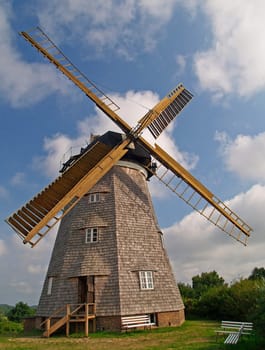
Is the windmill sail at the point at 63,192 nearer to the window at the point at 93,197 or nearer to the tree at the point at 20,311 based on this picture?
the window at the point at 93,197

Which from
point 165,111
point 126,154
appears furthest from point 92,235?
point 165,111

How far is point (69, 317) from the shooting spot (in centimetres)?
1388

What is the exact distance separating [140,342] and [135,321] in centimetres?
230

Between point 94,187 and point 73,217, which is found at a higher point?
point 94,187

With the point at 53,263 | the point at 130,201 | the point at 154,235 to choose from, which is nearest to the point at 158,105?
the point at 130,201

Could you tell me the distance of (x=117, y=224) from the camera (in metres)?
16.2

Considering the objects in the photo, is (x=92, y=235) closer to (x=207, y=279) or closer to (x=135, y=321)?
(x=135, y=321)

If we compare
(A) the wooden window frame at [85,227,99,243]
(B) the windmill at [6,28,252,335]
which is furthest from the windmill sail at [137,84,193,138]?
(A) the wooden window frame at [85,227,99,243]

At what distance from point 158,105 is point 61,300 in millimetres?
12536

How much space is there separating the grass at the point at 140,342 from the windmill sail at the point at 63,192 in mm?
3883

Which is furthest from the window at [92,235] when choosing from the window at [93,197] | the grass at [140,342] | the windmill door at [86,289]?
the grass at [140,342]

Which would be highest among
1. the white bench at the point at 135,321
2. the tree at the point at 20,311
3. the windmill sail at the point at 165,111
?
the windmill sail at the point at 165,111

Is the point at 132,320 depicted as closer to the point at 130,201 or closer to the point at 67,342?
the point at 67,342

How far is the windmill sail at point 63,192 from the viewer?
13.9m
